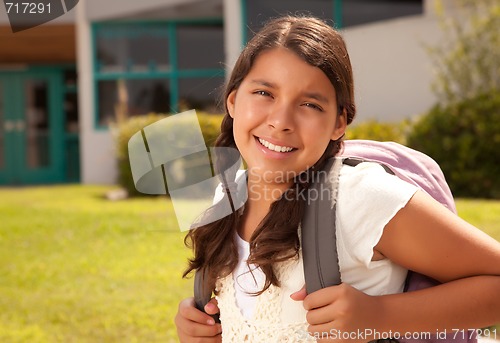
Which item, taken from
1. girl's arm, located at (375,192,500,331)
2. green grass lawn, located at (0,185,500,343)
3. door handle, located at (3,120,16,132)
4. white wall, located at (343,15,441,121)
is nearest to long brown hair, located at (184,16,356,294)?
girl's arm, located at (375,192,500,331)

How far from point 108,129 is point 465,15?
274 inches

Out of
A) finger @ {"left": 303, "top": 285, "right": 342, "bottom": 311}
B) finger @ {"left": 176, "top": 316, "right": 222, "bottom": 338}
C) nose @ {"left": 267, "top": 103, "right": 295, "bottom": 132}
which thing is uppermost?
nose @ {"left": 267, "top": 103, "right": 295, "bottom": 132}

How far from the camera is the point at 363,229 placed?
1520 mm

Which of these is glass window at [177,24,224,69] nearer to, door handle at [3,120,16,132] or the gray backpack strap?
door handle at [3,120,16,132]

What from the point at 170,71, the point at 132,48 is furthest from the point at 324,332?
the point at 132,48

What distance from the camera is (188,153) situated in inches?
73.1

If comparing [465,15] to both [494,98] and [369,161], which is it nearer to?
[494,98]

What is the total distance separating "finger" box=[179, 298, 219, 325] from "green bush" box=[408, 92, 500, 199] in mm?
6525

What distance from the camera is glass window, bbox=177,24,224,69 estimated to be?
12867mm

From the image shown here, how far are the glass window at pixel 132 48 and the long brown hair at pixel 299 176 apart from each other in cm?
1138

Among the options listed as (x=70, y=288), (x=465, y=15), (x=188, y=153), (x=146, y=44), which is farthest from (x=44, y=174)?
(x=188, y=153)

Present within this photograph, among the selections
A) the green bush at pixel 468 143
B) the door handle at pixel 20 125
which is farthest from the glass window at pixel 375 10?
the door handle at pixel 20 125

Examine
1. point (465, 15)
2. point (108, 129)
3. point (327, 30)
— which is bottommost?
point (108, 129)

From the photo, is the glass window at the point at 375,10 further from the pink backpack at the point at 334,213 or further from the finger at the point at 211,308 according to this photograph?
the finger at the point at 211,308
